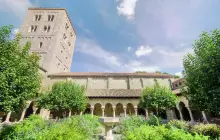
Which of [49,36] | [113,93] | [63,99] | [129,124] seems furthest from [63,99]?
[49,36]

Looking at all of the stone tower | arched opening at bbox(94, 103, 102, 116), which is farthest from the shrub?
the stone tower

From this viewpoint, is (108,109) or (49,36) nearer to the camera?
(108,109)

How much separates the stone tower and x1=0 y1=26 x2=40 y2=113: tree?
15.3m

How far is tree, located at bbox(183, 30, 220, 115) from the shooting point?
9.29 metres

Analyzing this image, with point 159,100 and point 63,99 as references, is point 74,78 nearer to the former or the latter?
point 63,99

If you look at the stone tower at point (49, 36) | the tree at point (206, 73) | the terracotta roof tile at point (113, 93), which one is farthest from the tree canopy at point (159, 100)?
the stone tower at point (49, 36)

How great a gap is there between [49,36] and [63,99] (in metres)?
18.1

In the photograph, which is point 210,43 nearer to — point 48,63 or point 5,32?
point 5,32

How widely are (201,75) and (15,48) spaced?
15072mm

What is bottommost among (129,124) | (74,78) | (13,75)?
(129,124)

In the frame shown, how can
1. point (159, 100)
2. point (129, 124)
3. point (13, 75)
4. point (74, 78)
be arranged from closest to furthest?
point (13, 75), point (129, 124), point (159, 100), point (74, 78)

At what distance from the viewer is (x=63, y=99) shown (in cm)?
1691

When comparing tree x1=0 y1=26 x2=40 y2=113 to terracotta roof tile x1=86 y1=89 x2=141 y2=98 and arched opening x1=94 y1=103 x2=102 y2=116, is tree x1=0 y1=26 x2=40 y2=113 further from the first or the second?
arched opening x1=94 y1=103 x2=102 y2=116

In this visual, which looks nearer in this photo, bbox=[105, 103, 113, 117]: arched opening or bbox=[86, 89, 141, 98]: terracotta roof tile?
bbox=[86, 89, 141, 98]: terracotta roof tile
